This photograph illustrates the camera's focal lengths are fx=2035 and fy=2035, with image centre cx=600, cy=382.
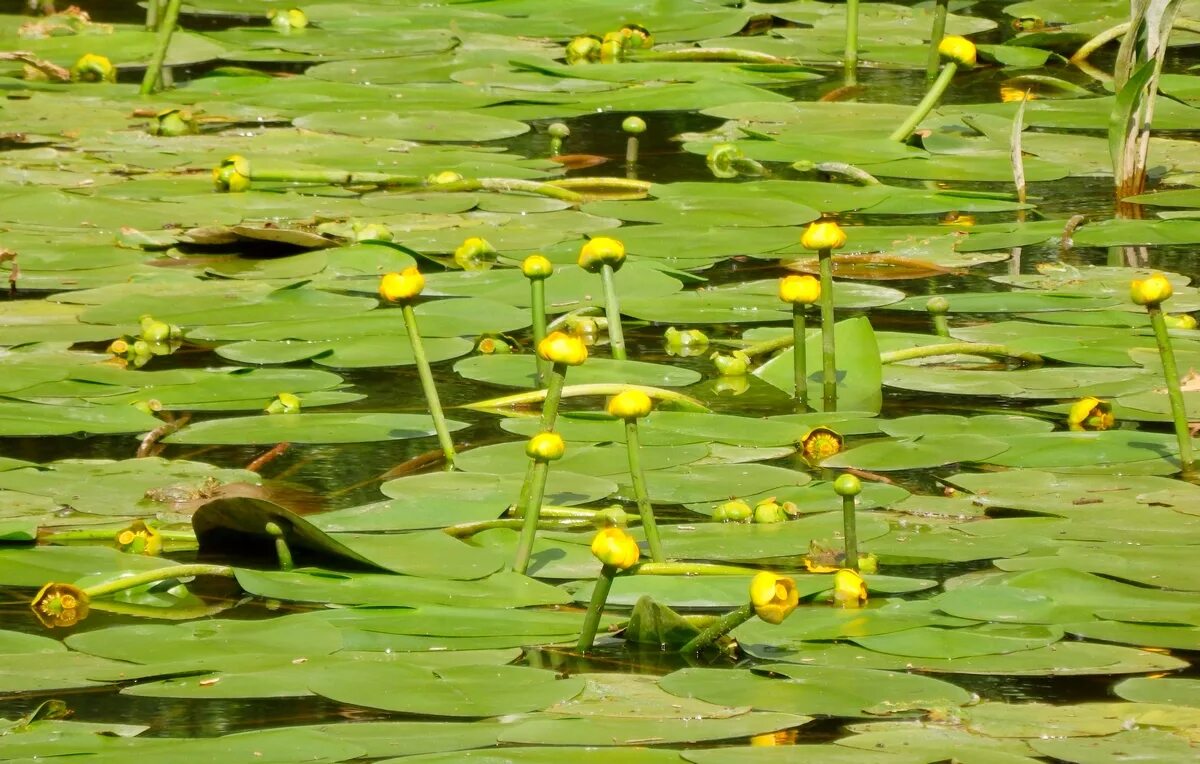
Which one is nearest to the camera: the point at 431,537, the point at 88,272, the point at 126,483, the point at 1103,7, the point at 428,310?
the point at 431,537

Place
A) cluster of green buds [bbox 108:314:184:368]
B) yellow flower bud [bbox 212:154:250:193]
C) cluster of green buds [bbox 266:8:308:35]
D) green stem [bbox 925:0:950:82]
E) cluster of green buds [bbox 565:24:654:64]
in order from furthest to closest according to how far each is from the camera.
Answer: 1. cluster of green buds [bbox 266:8:308:35]
2. cluster of green buds [bbox 565:24:654:64]
3. green stem [bbox 925:0:950:82]
4. yellow flower bud [bbox 212:154:250:193]
5. cluster of green buds [bbox 108:314:184:368]

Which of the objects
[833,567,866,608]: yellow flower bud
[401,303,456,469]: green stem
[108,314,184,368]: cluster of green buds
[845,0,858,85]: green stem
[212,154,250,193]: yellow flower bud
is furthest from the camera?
[845,0,858,85]: green stem

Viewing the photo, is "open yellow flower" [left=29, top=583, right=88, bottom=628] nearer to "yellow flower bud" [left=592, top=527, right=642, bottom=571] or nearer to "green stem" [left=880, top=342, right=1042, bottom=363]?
"yellow flower bud" [left=592, top=527, right=642, bottom=571]

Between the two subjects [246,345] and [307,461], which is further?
[246,345]

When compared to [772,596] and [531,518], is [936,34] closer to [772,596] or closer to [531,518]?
[531,518]

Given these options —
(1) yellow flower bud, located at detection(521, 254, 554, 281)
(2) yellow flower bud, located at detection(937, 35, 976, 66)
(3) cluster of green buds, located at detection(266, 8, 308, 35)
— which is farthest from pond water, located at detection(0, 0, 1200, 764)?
(3) cluster of green buds, located at detection(266, 8, 308, 35)

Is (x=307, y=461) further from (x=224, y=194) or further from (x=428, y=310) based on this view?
(x=224, y=194)

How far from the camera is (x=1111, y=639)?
1886 mm

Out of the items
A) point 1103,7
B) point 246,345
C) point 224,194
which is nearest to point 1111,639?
point 246,345

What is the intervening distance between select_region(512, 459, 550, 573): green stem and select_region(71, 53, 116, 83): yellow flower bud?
3.76m

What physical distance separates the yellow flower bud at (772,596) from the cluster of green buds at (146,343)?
1620 mm

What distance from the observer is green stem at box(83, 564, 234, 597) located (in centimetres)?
203

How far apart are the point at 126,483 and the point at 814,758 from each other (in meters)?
1.12

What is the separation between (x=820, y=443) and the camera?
2576 mm
